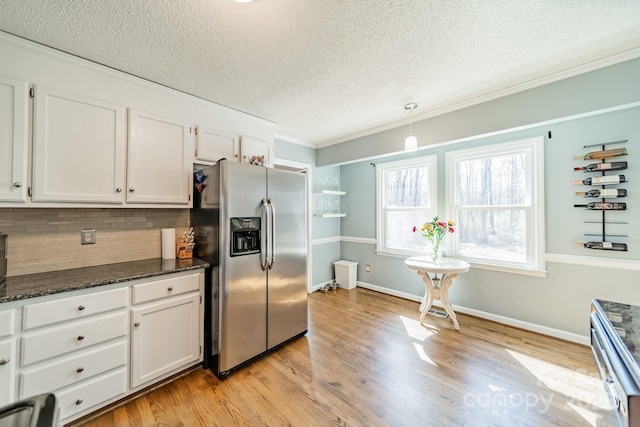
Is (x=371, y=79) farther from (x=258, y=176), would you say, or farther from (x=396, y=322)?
(x=396, y=322)

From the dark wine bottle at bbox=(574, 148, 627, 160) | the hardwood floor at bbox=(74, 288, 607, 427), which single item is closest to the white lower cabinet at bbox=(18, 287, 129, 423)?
the hardwood floor at bbox=(74, 288, 607, 427)

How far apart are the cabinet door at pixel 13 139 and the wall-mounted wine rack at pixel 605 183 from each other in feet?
14.8

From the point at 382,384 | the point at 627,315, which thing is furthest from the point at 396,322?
the point at 627,315

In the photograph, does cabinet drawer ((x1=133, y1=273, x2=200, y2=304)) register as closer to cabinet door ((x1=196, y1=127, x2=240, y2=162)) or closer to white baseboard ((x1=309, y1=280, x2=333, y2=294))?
cabinet door ((x1=196, y1=127, x2=240, y2=162))

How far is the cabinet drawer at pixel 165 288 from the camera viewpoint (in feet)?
5.76

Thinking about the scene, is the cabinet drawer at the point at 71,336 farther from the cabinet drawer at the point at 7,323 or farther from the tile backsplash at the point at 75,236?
the tile backsplash at the point at 75,236

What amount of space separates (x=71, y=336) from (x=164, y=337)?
536mm

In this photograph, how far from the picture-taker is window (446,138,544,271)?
2699mm

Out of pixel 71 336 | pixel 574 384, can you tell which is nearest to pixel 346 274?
pixel 574 384

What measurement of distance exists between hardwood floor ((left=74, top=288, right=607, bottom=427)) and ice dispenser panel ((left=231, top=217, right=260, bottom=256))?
1029mm

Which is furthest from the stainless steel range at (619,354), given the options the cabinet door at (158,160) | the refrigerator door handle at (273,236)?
the cabinet door at (158,160)

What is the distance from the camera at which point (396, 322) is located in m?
2.96

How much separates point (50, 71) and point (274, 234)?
196 centimetres

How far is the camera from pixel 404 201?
385 cm
